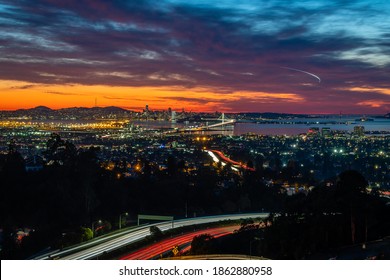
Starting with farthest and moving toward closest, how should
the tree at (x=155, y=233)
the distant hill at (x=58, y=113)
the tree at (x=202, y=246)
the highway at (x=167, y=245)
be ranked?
the distant hill at (x=58, y=113)
the tree at (x=155, y=233)
the highway at (x=167, y=245)
the tree at (x=202, y=246)

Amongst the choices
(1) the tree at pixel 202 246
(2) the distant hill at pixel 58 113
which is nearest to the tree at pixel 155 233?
(1) the tree at pixel 202 246

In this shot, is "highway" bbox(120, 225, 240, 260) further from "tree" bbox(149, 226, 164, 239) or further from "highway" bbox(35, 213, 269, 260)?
"highway" bbox(35, 213, 269, 260)

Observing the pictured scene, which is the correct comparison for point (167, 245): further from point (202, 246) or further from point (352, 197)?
point (352, 197)

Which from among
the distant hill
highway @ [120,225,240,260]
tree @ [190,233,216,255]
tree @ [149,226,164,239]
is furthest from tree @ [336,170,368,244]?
the distant hill

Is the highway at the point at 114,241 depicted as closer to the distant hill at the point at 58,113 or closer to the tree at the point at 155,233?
the tree at the point at 155,233

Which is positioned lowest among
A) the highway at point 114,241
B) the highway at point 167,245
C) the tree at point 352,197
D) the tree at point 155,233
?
the highway at point 167,245

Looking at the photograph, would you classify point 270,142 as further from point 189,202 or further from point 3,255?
point 3,255
